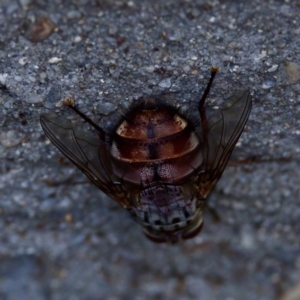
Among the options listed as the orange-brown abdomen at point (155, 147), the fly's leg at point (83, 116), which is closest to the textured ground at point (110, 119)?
the fly's leg at point (83, 116)

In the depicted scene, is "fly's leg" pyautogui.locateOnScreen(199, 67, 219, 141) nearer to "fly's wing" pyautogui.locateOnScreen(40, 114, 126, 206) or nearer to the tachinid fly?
the tachinid fly

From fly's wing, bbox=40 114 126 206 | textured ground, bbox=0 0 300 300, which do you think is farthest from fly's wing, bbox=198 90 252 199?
fly's wing, bbox=40 114 126 206

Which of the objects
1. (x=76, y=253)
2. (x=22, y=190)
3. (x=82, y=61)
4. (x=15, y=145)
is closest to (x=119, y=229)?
(x=76, y=253)

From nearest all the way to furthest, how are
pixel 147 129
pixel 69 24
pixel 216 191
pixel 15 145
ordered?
pixel 147 129
pixel 69 24
pixel 15 145
pixel 216 191

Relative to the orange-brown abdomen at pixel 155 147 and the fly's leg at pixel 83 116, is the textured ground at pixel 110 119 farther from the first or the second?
the orange-brown abdomen at pixel 155 147

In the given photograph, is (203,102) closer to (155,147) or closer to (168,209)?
(155,147)

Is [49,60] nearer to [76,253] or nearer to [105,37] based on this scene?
[105,37]

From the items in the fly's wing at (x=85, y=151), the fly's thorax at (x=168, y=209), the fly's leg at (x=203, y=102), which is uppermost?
the fly's leg at (x=203, y=102)

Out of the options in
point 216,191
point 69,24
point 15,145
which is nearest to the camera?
point 69,24
